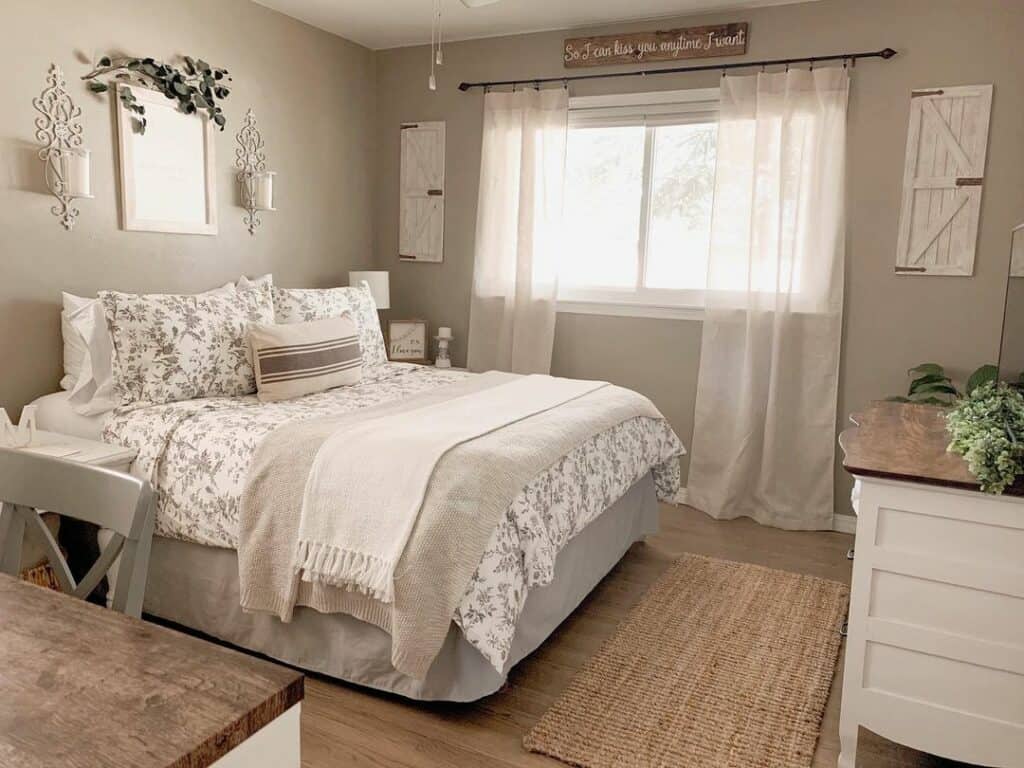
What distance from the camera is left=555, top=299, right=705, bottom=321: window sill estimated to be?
4105mm

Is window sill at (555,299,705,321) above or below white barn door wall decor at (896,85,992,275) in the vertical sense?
below

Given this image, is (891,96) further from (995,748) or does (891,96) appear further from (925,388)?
(995,748)

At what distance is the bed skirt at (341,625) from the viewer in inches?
85.7

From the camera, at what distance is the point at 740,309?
12.9ft

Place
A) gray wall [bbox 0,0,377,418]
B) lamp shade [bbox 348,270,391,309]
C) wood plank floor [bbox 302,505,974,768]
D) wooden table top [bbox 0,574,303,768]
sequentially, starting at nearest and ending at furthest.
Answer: wooden table top [bbox 0,574,303,768]
wood plank floor [bbox 302,505,974,768]
gray wall [bbox 0,0,377,418]
lamp shade [bbox 348,270,391,309]

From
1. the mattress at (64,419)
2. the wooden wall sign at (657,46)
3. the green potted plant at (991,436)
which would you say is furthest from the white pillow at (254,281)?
the green potted plant at (991,436)

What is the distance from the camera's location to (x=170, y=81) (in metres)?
3.35

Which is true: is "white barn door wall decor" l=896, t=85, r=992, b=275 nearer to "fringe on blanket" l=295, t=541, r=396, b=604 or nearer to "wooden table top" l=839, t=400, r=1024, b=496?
"wooden table top" l=839, t=400, r=1024, b=496

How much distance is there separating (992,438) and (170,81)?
3.40m

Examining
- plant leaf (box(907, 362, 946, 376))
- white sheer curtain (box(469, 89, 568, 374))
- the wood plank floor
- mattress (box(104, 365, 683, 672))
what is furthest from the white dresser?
white sheer curtain (box(469, 89, 568, 374))

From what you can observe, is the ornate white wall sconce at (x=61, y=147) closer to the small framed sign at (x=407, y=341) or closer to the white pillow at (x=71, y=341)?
the white pillow at (x=71, y=341)

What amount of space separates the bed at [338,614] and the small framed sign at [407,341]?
141 centimetres

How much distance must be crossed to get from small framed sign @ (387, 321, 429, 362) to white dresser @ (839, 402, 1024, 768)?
300 cm

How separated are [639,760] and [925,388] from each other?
232 cm
